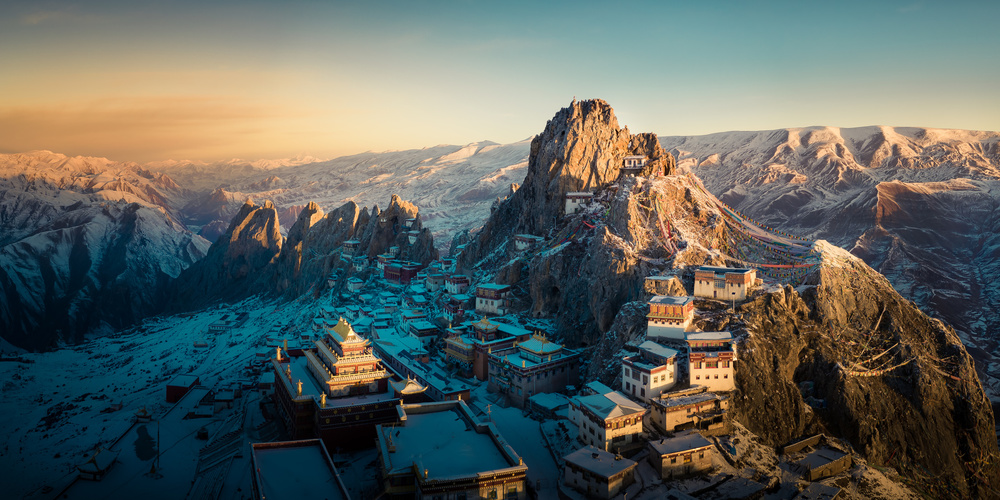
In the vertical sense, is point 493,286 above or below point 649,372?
above

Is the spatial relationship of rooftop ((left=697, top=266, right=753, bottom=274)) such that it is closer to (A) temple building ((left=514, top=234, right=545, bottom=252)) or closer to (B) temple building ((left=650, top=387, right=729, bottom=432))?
(B) temple building ((left=650, top=387, right=729, bottom=432))

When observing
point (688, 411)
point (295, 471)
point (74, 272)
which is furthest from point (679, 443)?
point (74, 272)

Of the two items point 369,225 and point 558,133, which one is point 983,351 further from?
point 369,225

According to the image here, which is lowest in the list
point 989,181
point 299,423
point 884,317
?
point 299,423

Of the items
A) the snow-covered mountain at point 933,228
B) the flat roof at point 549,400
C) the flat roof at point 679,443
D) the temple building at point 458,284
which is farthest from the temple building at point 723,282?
the snow-covered mountain at point 933,228

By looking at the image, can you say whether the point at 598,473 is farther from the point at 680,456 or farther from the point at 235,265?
the point at 235,265

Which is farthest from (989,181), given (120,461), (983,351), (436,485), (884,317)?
(120,461)
